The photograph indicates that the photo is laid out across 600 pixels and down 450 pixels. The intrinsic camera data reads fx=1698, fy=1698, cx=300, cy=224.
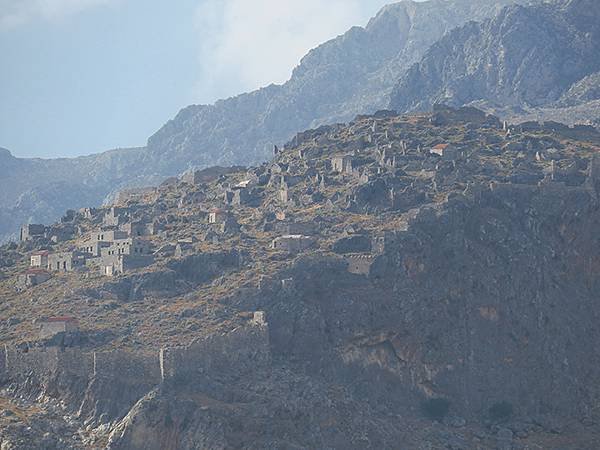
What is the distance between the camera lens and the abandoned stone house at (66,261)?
371ft

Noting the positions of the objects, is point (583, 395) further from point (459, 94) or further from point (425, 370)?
point (459, 94)

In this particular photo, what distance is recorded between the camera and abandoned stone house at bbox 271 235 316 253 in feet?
351

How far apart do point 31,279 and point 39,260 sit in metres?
6.98

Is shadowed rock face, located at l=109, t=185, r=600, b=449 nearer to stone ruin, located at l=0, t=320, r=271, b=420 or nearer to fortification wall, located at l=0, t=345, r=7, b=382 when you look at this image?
stone ruin, located at l=0, t=320, r=271, b=420

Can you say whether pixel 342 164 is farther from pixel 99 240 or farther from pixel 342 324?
pixel 342 324

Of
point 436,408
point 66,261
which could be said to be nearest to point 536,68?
point 66,261

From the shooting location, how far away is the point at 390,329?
329ft

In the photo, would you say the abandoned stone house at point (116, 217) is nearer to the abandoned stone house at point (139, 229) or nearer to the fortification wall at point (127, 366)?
the abandoned stone house at point (139, 229)

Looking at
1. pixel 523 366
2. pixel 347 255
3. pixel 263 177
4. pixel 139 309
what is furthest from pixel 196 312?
pixel 263 177

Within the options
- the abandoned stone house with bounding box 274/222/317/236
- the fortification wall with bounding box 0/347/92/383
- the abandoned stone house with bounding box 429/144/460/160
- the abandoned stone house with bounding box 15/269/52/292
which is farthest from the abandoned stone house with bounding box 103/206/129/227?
the fortification wall with bounding box 0/347/92/383

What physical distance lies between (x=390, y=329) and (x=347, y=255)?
20.9 feet

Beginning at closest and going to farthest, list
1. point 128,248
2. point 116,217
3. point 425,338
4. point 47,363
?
point 47,363
point 425,338
point 128,248
point 116,217

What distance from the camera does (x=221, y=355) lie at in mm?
93625

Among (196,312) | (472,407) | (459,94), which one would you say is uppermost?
(459,94)
